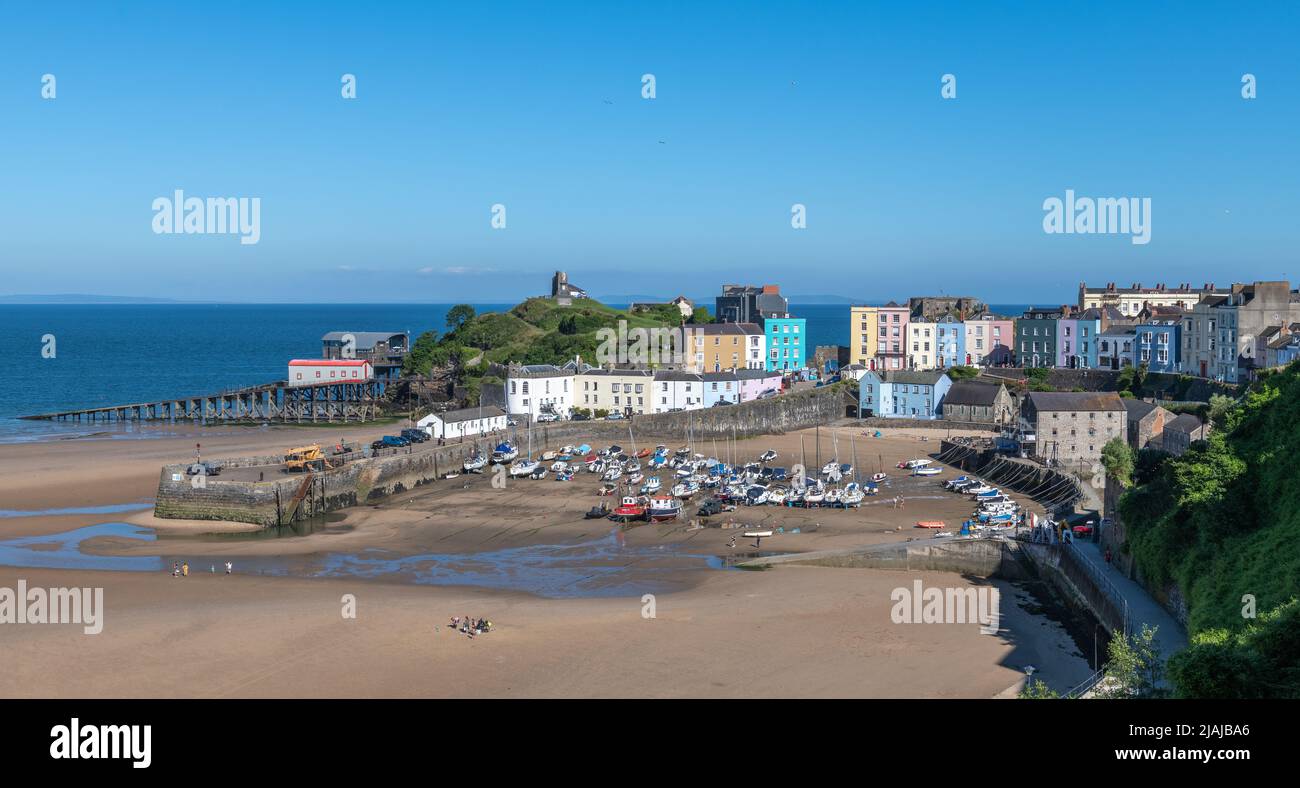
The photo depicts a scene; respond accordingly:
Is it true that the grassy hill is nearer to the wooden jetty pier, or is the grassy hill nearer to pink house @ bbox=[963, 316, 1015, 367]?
pink house @ bbox=[963, 316, 1015, 367]

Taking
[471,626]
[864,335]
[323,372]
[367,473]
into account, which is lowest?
[471,626]

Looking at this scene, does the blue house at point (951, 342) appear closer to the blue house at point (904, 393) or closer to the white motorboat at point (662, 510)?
the blue house at point (904, 393)

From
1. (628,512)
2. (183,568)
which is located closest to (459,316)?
(628,512)

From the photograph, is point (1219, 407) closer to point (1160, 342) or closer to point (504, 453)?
point (1160, 342)
